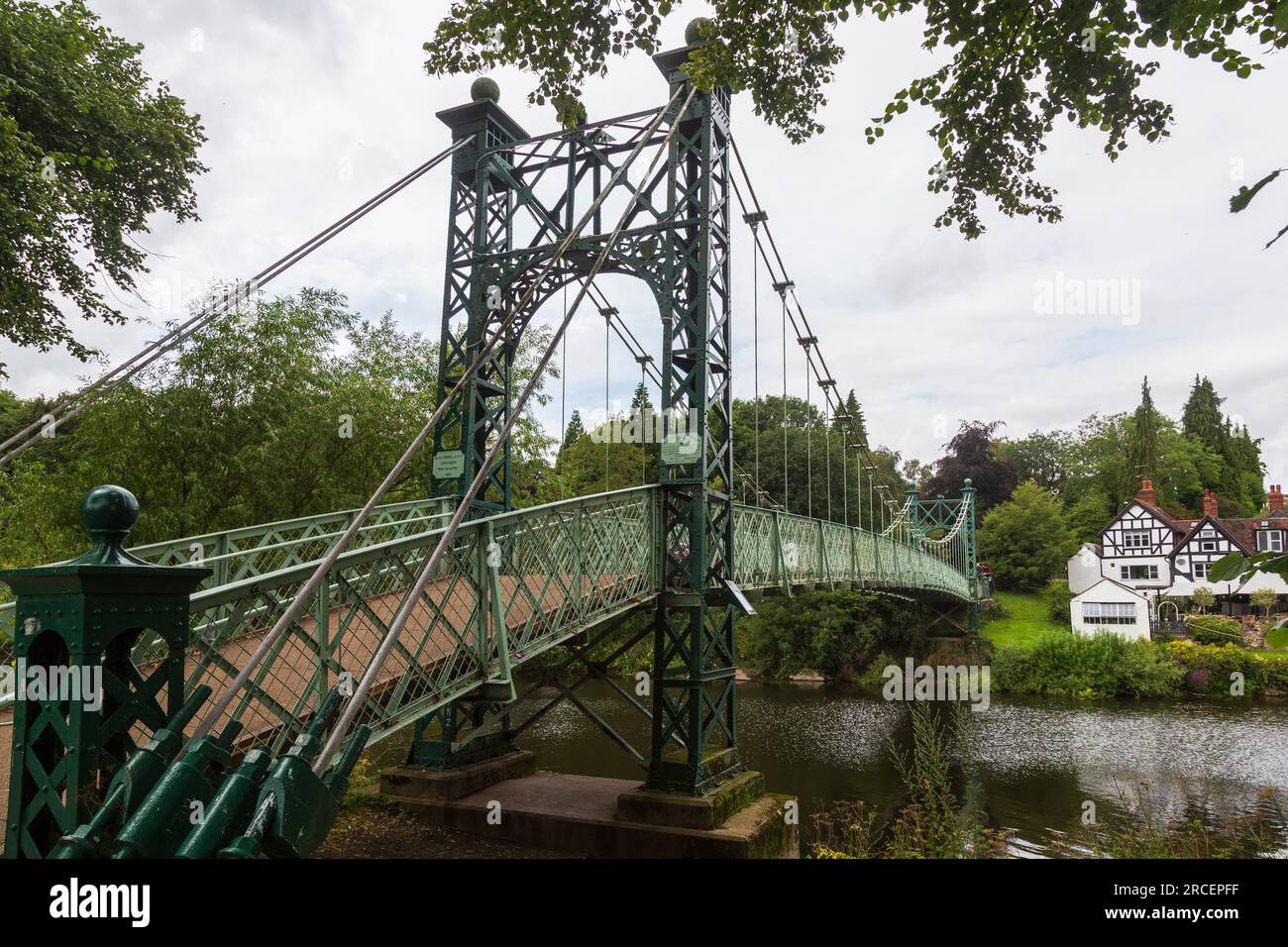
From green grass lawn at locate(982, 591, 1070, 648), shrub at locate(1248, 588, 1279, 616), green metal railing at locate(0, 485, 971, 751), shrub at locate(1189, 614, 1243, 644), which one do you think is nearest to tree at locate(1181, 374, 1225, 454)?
green grass lawn at locate(982, 591, 1070, 648)

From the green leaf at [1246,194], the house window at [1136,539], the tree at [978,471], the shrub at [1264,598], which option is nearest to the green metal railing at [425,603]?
the green leaf at [1246,194]

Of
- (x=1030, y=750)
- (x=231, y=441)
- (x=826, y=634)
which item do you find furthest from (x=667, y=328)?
(x=826, y=634)

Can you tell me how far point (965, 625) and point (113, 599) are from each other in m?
32.7

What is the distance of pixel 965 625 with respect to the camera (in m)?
31.4

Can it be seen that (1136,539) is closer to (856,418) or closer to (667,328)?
(856,418)

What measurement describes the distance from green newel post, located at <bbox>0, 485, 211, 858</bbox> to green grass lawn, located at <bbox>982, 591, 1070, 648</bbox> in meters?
30.1

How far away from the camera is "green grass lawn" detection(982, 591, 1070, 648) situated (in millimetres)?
30984

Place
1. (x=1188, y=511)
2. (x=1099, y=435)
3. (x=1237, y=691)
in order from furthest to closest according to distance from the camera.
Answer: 1. (x=1099, y=435)
2. (x=1188, y=511)
3. (x=1237, y=691)

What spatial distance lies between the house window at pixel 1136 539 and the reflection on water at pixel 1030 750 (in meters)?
12.8

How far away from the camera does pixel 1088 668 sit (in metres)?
24.4

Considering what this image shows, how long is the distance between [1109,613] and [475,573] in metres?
28.8

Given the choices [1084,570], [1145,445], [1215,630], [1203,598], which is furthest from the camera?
[1145,445]
